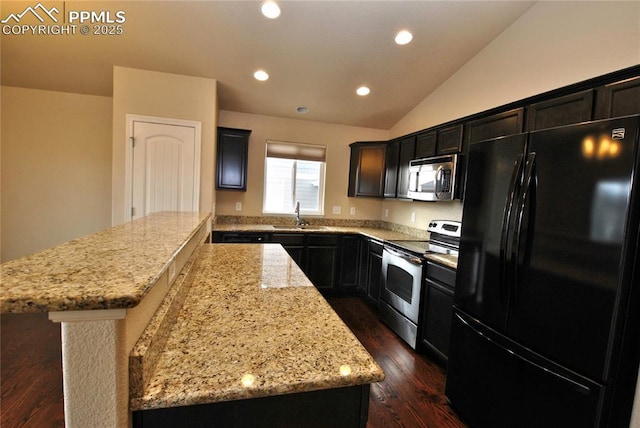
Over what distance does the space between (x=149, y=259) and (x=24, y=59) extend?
358 cm

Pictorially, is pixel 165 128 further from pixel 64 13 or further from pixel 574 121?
pixel 574 121

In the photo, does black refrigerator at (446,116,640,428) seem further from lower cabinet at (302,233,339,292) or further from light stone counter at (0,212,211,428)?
lower cabinet at (302,233,339,292)

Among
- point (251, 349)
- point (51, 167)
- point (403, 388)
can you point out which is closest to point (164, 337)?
point (251, 349)

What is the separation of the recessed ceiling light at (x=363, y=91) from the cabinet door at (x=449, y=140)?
3.34 feet

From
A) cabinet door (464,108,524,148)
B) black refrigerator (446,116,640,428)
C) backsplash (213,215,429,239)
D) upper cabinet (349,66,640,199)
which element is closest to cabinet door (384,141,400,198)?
upper cabinet (349,66,640,199)

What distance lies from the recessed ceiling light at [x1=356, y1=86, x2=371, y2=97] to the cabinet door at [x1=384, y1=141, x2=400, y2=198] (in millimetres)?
749

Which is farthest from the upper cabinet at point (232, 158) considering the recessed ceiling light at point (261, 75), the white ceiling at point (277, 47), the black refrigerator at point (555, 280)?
the black refrigerator at point (555, 280)

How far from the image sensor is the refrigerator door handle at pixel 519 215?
1.43 metres

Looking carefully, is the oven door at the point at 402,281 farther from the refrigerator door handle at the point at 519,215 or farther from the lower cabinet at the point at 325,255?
the refrigerator door handle at the point at 519,215

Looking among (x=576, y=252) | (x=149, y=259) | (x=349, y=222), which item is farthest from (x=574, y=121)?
(x=349, y=222)

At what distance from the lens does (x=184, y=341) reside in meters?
0.84

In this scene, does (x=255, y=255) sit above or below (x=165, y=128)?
below

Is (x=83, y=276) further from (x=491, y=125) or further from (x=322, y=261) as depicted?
(x=322, y=261)

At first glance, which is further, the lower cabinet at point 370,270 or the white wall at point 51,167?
the lower cabinet at point 370,270
